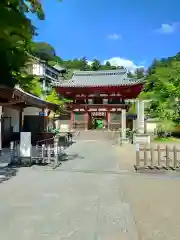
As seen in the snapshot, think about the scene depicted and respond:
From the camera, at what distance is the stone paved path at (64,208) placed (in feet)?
14.5

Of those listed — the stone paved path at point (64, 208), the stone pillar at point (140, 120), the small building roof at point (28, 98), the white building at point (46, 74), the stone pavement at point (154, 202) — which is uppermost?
the white building at point (46, 74)

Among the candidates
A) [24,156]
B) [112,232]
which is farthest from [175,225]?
[24,156]

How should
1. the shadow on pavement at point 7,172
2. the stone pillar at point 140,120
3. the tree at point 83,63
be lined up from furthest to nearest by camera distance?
1. the tree at point 83,63
2. the stone pillar at point 140,120
3. the shadow on pavement at point 7,172

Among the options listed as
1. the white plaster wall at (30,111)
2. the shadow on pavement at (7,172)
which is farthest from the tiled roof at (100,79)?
the shadow on pavement at (7,172)

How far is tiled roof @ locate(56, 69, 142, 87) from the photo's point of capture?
122ft

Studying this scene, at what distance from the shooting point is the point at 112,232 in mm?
4484

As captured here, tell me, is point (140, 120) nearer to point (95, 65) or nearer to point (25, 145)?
point (25, 145)

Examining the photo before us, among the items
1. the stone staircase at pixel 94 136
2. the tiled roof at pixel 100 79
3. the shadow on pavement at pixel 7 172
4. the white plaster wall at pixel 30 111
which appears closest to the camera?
the shadow on pavement at pixel 7 172

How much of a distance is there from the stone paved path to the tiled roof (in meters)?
28.3

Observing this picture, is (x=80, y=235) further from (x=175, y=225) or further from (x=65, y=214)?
(x=175, y=225)

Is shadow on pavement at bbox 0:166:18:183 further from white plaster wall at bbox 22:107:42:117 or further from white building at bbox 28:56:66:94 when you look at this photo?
white building at bbox 28:56:66:94

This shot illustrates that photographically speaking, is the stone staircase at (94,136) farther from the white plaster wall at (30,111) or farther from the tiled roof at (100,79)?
the tiled roof at (100,79)

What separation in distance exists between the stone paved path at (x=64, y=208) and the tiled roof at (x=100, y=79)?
28.3 meters

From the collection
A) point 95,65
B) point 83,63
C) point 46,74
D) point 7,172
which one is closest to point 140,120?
point 7,172
